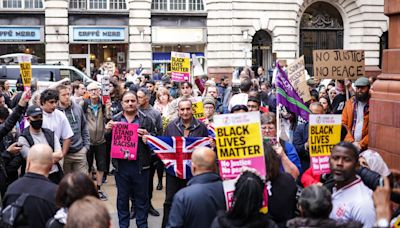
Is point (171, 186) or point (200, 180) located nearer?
point (200, 180)

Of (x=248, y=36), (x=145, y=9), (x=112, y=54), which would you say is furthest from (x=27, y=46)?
(x=248, y=36)

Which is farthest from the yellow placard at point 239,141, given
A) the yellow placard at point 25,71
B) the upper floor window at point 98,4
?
the upper floor window at point 98,4

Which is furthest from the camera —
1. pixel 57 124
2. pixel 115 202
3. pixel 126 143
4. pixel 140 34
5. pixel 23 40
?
pixel 140 34

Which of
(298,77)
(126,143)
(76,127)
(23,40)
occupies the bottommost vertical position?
(126,143)

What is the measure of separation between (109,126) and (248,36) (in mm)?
23626

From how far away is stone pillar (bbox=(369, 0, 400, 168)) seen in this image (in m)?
7.41

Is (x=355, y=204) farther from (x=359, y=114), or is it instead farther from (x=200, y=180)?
(x=359, y=114)

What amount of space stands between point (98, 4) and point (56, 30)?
263 centimetres

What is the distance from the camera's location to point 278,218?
4832 mm

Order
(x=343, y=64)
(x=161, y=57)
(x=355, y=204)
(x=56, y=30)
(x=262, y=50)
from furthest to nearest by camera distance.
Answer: (x=262, y=50) < (x=161, y=57) < (x=56, y=30) < (x=343, y=64) < (x=355, y=204)

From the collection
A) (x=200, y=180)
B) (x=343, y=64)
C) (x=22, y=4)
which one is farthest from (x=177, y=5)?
(x=200, y=180)

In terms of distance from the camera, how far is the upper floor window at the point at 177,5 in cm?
2992

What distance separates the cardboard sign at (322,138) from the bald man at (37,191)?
273 cm

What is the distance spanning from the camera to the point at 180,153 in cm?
705
